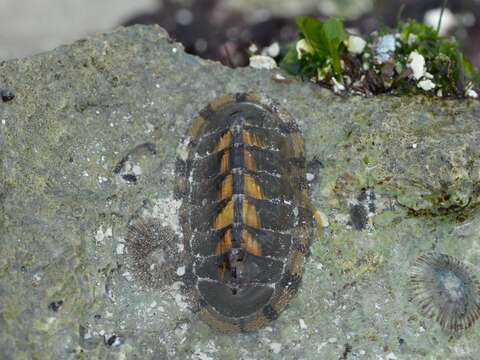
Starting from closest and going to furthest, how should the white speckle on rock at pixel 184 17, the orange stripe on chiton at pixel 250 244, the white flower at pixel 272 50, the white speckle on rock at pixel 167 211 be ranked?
1. the orange stripe on chiton at pixel 250 244
2. the white speckle on rock at pixel 167 211
3. the white flower at pixel 272 50
4. the white speckle on rock at pixel 184 17

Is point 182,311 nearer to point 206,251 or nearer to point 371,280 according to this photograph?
point 206,251

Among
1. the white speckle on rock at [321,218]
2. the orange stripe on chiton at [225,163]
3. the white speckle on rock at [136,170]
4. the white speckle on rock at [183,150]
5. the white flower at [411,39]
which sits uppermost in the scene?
the white flower at [411,39]

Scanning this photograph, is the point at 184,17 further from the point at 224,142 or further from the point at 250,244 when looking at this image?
the point at 250,244

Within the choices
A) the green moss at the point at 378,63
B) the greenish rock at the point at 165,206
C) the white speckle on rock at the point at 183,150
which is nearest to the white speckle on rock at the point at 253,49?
the green moss at the point at 378,63

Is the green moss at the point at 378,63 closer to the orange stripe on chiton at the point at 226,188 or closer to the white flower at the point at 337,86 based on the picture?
the white flower at the point at 337,86

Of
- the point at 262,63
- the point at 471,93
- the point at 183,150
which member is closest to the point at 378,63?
the point at 471,93

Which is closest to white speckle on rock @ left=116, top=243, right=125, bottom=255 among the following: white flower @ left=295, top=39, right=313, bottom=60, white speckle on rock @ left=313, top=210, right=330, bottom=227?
white speckle on rock @ left=313, top=210, right=330, bottom=227

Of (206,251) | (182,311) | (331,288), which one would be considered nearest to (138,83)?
(206,251)
